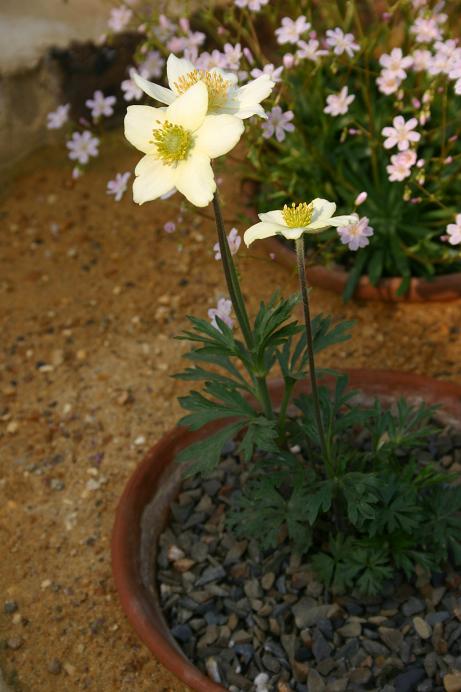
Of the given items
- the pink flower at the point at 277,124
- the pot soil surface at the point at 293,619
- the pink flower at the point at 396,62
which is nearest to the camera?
the pot soil surface at the point at 293,619

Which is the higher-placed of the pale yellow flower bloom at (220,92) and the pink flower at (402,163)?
Answer: the pale yellow flower bloom at (220,92)

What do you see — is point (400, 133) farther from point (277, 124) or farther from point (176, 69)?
point (176, 69)

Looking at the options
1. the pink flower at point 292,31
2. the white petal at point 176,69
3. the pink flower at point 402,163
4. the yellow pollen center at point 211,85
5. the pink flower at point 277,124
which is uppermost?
the pink flower at point 292,31

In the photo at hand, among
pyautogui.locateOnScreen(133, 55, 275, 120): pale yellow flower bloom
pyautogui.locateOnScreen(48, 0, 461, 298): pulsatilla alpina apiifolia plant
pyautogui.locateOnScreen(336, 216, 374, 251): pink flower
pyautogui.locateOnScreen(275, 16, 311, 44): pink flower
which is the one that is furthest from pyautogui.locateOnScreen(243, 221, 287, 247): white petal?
pyautogui.locateOnScreen(275, 16, 311, 44): pink flower

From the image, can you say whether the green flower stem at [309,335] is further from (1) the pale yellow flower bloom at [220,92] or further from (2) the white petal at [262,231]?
(1) the pale yellow flower bloom at [220,92]

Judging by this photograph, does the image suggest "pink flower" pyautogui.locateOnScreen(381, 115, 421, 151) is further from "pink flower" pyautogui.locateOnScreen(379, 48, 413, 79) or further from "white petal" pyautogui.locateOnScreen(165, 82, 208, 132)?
"white petal" pyautogui.locateOnScreen(165, 82, 208, 132)

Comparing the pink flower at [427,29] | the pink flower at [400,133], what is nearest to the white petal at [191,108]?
the pink flower at [400,133]

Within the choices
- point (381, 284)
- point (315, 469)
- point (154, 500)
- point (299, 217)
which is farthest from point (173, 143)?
point (381, 284)

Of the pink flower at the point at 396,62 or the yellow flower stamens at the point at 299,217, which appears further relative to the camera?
the pink flower at the point at 396,62

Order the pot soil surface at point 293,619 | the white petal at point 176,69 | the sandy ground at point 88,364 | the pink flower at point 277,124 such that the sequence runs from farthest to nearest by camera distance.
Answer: the pink flower at point 277,124
the sandy ground at point 88,364
the pot soil surface at point 293,619
the white petal at point 176,69
